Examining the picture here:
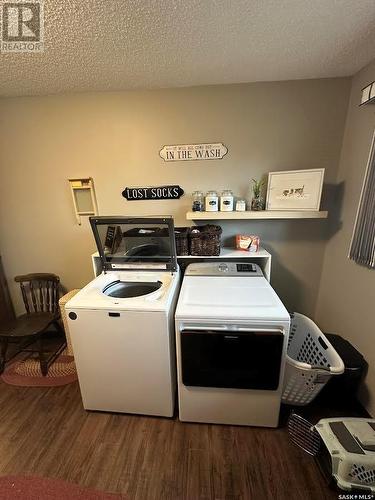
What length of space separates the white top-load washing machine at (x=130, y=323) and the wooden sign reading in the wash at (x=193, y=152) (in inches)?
27.6

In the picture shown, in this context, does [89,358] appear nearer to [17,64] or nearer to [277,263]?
[277,263]

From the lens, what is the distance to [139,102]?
1822 mm

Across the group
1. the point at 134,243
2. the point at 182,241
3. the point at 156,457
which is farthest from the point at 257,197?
the point at 156,457

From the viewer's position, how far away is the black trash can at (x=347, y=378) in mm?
1441

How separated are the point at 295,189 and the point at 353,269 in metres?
0.74

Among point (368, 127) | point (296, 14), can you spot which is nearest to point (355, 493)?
point (368, 127)

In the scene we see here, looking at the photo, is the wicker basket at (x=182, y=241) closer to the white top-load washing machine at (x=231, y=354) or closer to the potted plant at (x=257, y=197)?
the white top-load washing machine at (x=231, y=354)

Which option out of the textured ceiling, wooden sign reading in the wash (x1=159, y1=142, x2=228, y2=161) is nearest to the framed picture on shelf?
wooden sign reading in the wash (x1=159, y1=142, x2=228, y2=161)

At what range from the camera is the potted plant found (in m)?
1.85

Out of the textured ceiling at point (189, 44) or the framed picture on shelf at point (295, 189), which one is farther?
the framed picture on shelf at point (295, 189)

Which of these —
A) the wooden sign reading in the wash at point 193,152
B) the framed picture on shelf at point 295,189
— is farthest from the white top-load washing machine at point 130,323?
the framed picture on shelf at point 295,189

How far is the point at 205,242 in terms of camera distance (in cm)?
178

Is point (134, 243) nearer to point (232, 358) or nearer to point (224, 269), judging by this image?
point (224, 269)

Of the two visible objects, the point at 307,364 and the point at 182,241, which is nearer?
the point at 307,364
